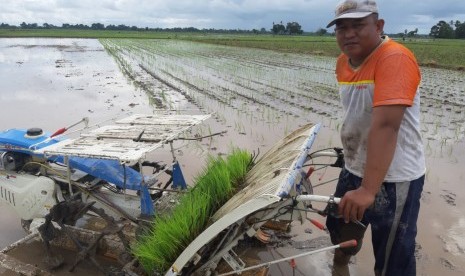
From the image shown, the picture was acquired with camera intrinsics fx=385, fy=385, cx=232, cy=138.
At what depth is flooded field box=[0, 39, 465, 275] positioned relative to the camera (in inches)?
140

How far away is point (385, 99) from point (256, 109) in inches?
281

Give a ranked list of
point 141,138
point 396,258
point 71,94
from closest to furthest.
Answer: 1. point 396,258
2. point 141,138
3. point 71,94

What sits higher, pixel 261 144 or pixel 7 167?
pixel 7 167

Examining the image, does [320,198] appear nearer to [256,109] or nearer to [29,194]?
[29,194]

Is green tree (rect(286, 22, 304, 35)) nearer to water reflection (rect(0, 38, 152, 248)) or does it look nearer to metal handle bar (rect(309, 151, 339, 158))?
water reflection (rect(0, 38, 152, 248))

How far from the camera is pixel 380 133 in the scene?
1742 millimetres

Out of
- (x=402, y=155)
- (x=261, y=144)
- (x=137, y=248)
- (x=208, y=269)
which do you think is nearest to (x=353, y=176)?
(x=402, y=155)

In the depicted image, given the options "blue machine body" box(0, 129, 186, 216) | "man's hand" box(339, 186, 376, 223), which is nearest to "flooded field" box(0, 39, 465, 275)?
"blue machine body" box(0, 129, 186, 216)

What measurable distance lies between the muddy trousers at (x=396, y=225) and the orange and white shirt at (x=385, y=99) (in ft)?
0.28

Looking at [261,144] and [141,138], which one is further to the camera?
[261,144]

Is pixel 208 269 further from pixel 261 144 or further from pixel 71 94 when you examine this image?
pixel 71 94

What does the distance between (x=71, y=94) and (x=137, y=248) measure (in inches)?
386

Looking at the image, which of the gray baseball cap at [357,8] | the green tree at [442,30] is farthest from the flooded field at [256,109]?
the green tree at [442,30]

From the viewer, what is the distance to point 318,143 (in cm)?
627
